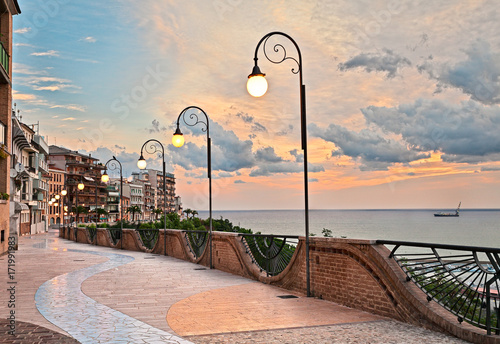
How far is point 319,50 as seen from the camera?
24.1m

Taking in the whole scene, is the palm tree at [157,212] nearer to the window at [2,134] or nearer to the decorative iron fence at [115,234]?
the decorative iron fence at [115,234]

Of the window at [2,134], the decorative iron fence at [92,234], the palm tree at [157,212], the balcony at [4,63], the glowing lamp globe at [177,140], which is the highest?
the balcony at [4,63]

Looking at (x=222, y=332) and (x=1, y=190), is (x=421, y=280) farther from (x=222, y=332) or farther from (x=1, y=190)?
(x=1, y=190)

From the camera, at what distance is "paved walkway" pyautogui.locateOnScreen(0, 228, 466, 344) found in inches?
269

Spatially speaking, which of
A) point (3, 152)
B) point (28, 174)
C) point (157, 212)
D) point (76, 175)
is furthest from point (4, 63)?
point (157, 212)

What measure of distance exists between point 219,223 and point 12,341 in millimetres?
53525

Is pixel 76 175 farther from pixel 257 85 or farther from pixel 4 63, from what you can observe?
pixel 257 85

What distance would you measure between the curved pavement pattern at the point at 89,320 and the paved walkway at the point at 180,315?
1 centimetres

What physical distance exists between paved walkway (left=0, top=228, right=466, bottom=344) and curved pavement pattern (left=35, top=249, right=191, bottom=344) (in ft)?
0.05

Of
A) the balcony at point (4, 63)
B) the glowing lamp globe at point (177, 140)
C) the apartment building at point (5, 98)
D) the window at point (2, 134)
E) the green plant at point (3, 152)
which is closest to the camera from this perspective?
the glowing lamp globe at point (177, 140)

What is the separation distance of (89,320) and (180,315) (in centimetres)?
153

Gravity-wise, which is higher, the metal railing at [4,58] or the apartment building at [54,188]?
the metal railing at [4,58]

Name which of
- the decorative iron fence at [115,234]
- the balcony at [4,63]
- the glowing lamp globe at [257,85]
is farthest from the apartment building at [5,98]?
the glowing lamp globe at [257,85]

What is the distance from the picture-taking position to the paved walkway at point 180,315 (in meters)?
6.82
